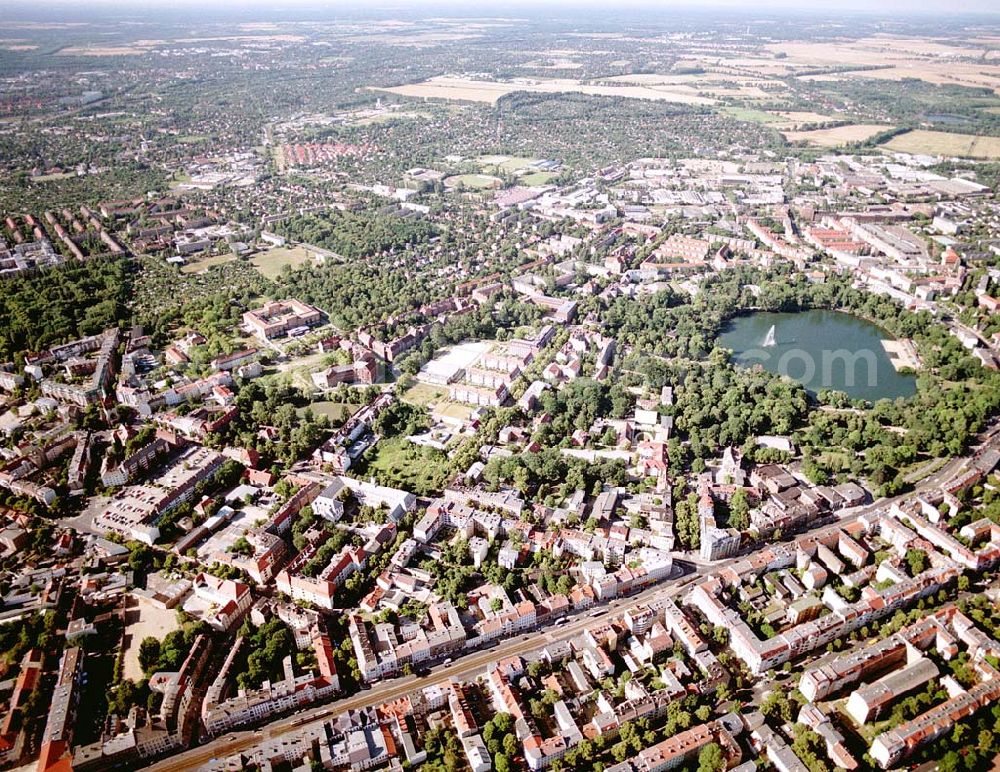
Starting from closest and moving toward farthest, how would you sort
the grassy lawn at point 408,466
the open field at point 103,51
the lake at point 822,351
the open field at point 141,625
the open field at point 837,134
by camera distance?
1. the open field at point 141,625
2. the grassy lawn at point 408,466
3. the lake at point 822,351
4. the open field at point 837,134
5. the open field at point 103,51

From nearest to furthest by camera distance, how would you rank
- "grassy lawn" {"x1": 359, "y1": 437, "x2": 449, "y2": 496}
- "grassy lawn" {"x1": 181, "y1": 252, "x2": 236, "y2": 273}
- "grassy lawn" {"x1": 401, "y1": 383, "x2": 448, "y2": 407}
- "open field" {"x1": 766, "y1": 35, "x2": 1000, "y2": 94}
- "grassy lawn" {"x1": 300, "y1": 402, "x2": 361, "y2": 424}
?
"grassy lawn" {"x1": 359, "y1": 437, "x2": 449, "y2": 496}, "grassy lawn" {"x1": 300, "y1": 402, "x2": 361, "y2": 424}, "grassy lawn" {"x1": 401, "y1": 383, "x2": 448, "y2": 407}, "grassy lawn" {"x1": 181, "y1": 252, "x2": 236, "y2": 273}, "open field" {"x1": 766, "y1": 35, "x2": 1000, "y2": 94}

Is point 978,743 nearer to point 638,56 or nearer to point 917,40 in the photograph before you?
point 638,56

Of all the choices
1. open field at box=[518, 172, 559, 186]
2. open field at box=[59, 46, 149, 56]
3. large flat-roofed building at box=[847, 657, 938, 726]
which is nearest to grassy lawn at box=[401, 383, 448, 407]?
large flat-roofed building at box=[847, 657, 938, 726]

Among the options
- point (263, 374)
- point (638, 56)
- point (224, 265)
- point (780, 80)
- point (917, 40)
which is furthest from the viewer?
point (917, 40)

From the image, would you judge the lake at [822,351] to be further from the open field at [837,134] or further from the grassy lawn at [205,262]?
the open field at [837,134]

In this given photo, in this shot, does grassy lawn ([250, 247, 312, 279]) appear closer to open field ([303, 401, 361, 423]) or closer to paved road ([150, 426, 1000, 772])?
open field ([303, 401, 361, 423])

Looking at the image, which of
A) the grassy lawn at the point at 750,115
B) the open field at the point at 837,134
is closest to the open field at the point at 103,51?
the grassy lawn at the point at 750,115

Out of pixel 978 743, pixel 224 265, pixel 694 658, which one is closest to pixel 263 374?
pixel 224 265
